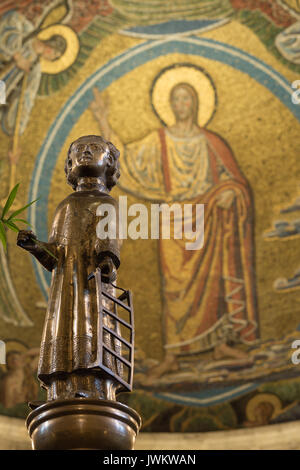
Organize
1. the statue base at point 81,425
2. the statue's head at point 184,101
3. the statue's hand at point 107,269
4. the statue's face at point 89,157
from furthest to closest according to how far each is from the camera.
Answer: the statue's head at point 184,101 < the statue's face at point 89,157 < the statue's hand at point 107,269 < the statue base at point 81,425

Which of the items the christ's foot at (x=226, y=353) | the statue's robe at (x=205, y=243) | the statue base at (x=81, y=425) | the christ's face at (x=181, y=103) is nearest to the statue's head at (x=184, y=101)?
the christ's face at (x=181, y=103)

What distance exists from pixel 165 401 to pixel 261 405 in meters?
1.13

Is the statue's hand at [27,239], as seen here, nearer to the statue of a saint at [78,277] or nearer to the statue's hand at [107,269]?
the statue of a saint at [78,277]

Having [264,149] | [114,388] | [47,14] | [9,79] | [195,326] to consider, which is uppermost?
[47,14]

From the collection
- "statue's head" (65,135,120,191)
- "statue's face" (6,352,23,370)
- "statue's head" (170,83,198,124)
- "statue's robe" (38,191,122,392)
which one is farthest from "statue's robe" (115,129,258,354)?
"statue's robe" (38,191,122,392)

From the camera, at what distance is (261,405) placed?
9.62 m

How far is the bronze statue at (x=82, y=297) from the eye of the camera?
413 centimetres

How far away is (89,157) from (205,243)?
18.5ft

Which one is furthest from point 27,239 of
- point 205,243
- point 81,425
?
point 205,243

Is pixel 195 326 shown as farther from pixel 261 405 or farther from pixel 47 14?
pixel 47 14

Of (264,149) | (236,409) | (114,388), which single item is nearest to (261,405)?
(236,409)

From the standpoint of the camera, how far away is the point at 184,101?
10570mm

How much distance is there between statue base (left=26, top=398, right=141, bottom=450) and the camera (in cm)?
383

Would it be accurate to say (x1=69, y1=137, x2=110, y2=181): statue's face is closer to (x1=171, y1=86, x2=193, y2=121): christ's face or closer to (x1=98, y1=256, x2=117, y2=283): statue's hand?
(x1=98, y1=256, x2=117, y2=283): statue's hand
